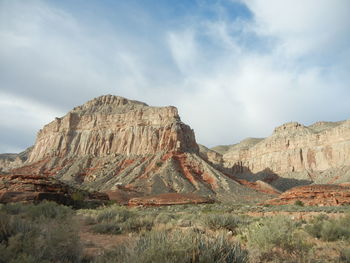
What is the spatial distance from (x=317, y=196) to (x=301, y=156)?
59.3 m

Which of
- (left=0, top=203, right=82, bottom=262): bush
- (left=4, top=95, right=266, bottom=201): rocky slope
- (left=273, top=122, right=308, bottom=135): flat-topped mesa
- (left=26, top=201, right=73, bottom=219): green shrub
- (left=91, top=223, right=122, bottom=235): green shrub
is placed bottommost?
(left=91, top=223, right=122, bottom=235): green shrub

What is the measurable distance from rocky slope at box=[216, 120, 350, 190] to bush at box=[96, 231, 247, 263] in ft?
242

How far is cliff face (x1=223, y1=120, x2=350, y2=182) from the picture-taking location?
84.4 m

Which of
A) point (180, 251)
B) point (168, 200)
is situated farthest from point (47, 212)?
point (168, 200)

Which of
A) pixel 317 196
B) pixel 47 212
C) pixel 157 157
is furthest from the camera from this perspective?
pixel 157 157

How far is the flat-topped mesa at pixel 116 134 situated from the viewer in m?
76.1

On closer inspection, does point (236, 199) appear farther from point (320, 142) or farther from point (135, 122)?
point (320, 142)

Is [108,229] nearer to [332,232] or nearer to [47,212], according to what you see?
[47,212]

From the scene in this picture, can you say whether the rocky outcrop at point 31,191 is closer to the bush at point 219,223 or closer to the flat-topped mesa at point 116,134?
the bush at point 219,223

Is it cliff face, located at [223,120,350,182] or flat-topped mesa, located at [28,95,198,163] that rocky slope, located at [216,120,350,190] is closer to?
cliff face, located at [223,120,350,182]

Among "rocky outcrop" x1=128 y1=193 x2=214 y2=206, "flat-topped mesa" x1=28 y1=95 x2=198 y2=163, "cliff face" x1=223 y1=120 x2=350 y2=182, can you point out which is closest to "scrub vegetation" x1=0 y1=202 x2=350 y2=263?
"rocky outcrop" x1=128 y1=193 x2=214 y2=206

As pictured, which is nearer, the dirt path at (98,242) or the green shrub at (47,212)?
the dirt path at (98,242)

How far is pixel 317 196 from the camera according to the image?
40.0 m

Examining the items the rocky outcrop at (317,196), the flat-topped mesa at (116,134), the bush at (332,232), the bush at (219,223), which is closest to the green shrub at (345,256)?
the bush at (332,232)
